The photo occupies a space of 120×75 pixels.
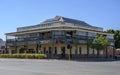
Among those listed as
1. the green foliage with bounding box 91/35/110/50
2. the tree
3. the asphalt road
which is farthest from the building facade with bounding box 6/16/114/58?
the asphalt road

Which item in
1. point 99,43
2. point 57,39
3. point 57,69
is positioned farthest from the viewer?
point 99,43

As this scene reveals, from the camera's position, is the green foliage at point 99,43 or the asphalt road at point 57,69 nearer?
the asphalt road at point 57,69

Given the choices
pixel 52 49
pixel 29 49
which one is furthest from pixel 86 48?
pixel 29 49

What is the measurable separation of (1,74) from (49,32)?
43.8 meters

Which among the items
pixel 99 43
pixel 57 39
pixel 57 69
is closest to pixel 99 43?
pixel 99 43

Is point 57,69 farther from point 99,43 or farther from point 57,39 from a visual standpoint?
point 99,43

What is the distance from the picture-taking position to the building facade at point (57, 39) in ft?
195

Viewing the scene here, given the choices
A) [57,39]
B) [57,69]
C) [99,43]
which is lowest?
[57,69]

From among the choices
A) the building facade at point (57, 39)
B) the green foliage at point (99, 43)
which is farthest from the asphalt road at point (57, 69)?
the green foliage at point (99, 43)

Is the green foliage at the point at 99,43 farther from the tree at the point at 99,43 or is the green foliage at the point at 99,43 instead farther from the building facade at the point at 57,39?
the building facade at the point at 57,39

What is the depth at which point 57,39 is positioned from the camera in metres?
58.6

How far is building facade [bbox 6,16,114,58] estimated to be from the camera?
195ft

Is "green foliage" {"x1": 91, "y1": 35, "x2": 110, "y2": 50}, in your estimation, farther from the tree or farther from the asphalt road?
the asphalt road

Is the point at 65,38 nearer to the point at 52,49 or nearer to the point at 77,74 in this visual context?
the point at 52,49
